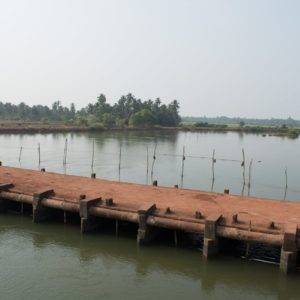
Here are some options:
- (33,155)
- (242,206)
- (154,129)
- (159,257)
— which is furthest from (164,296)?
(154,129)

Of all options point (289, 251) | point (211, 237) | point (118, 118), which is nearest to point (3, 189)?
point (211, 237)

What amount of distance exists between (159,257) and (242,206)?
20.1 ft

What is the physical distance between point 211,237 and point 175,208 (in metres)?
3.87

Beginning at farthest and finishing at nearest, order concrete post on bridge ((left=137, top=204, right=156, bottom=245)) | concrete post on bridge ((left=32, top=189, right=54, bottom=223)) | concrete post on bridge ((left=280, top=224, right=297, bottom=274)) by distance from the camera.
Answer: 1. concrete post on bridge ((left=32, top=189, right=54, bottom=223))
2. concrete post on bridge ((left=137, top=204, right=156, bottom=245))
3. concrete post on bridge ((left=280, top=224, right=297, bottom=274))

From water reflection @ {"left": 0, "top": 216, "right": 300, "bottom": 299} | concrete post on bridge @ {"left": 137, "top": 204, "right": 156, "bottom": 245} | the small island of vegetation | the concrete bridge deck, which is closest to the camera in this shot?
water reflection @ {"left": 0, "top": 216, "right": 300, "bottom": 299}

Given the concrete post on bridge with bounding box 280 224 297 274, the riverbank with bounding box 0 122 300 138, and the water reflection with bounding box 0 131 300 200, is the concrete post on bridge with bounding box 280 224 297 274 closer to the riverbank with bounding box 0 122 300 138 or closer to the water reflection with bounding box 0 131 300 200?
the water reflection with bounding box 0 131 300 200

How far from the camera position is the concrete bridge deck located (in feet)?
68.8

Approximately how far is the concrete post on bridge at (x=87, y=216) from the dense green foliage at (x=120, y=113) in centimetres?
11161

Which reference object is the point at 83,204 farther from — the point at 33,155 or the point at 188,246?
the point at 33,155

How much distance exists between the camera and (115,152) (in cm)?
7631

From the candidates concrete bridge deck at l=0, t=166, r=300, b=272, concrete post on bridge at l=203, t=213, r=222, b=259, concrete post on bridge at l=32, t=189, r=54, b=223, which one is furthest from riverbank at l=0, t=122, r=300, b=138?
concrete post on bridge at l=203, t=213, r=222, b=259

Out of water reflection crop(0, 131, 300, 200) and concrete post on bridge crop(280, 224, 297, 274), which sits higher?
concrete post on bridge crop(280, 224, 297, 274)

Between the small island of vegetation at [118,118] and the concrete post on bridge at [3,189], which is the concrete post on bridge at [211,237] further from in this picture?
the small island of vegetation at [118,118]

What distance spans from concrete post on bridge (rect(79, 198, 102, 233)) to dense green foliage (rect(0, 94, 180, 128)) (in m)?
112
